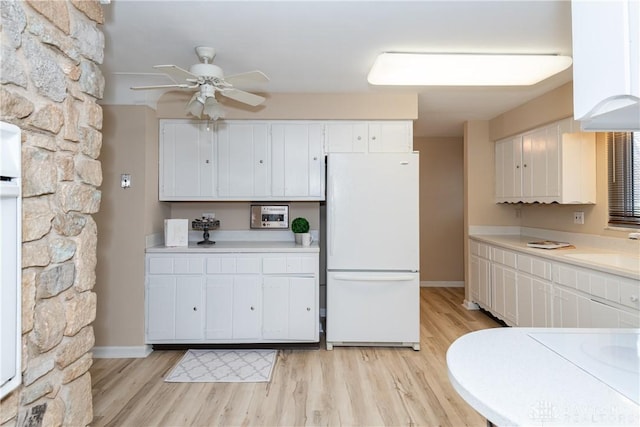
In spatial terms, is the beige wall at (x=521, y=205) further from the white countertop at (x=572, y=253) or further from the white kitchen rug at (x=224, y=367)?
the white kitchen rug at (x=224, y=367)

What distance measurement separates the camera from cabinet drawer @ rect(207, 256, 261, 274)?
3.15m

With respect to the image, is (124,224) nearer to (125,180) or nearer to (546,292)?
(125,180)

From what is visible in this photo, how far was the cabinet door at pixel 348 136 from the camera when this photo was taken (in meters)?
3.46

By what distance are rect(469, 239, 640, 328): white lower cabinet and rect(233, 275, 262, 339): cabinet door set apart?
246 cm

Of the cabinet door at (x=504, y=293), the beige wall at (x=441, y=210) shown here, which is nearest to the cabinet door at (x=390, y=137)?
the cabinet door at (x=504, y=293)

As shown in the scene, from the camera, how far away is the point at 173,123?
3428 millimetres

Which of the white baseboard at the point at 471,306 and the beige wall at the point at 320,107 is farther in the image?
the white baseboard at the point at 471,306

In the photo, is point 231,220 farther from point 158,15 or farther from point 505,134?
point 505,134

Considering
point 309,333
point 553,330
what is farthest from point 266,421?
point 553,330

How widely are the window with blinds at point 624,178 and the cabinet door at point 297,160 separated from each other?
2617 millimetres

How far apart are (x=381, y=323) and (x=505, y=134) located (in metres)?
2.62

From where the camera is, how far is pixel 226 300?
10.3 feet

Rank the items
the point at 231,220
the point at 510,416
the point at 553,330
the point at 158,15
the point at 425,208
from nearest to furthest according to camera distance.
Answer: the point at 510,416 < the point at 553,330 < the point at 158,15 < the point at 231,220 < the point at 425,208

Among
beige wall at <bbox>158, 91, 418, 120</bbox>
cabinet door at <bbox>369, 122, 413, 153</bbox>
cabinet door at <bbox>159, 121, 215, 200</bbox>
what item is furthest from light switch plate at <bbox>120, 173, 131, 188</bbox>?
cabinet door at <bbox>369, 122, 413, 153</bbox>
